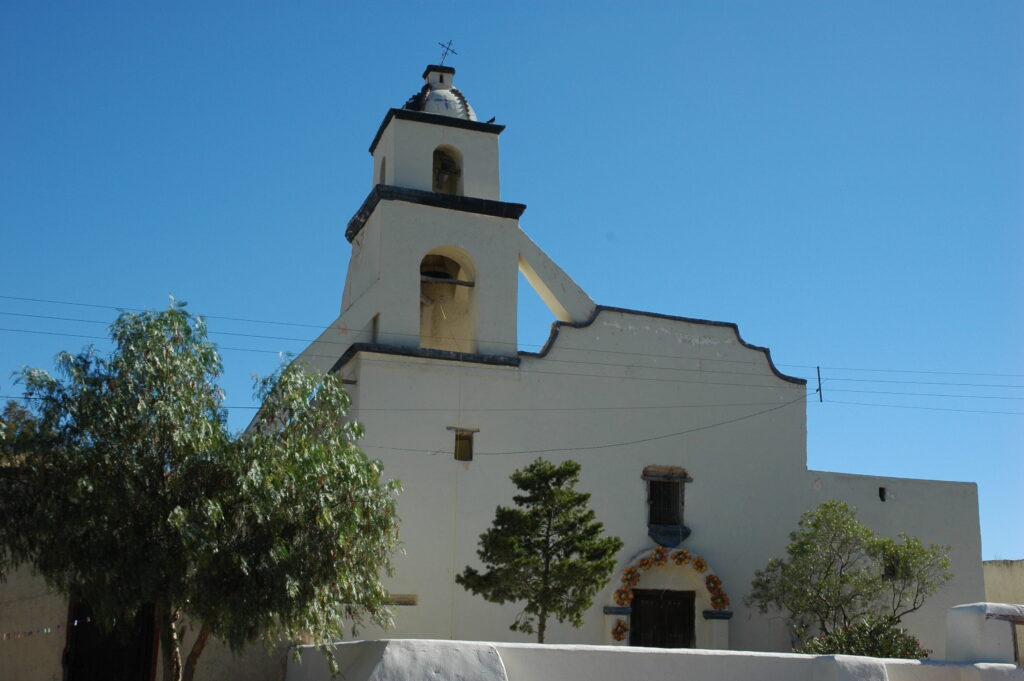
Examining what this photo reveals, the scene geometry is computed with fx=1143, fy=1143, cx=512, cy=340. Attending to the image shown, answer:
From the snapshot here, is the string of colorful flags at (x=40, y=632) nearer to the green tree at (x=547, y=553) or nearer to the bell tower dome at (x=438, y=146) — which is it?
the green tree at (x=547, y=553)

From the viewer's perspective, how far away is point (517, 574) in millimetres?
16891

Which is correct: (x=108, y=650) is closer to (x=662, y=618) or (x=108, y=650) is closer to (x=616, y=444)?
(x=616, y=444)

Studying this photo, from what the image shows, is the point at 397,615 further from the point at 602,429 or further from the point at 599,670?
the point at 599,670

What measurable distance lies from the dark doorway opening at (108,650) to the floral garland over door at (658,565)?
8427 mm

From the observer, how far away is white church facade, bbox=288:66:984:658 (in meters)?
20.9

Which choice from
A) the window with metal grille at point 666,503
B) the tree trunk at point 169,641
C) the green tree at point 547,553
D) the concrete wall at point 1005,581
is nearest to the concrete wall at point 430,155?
the window with metal grille at point 666,503

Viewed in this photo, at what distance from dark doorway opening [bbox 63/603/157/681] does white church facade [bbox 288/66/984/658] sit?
4.32 m

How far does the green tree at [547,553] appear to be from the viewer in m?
16.8

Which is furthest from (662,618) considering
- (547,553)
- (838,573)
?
(547,553)

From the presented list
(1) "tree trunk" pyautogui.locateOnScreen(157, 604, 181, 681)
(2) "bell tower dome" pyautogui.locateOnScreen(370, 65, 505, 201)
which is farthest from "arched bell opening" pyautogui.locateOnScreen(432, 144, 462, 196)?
(1) "tree trunk" pyautogui.locateOnScreen(157, 604, 181, 681)

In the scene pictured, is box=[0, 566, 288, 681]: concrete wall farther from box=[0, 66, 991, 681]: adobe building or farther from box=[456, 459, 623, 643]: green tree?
box=[0, 66, 991, 681]: adobe building

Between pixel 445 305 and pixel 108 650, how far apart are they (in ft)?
33.0

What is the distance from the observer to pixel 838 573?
70.2 feet

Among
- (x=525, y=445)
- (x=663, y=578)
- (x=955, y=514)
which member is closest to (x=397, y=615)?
(x=525, y=445)
